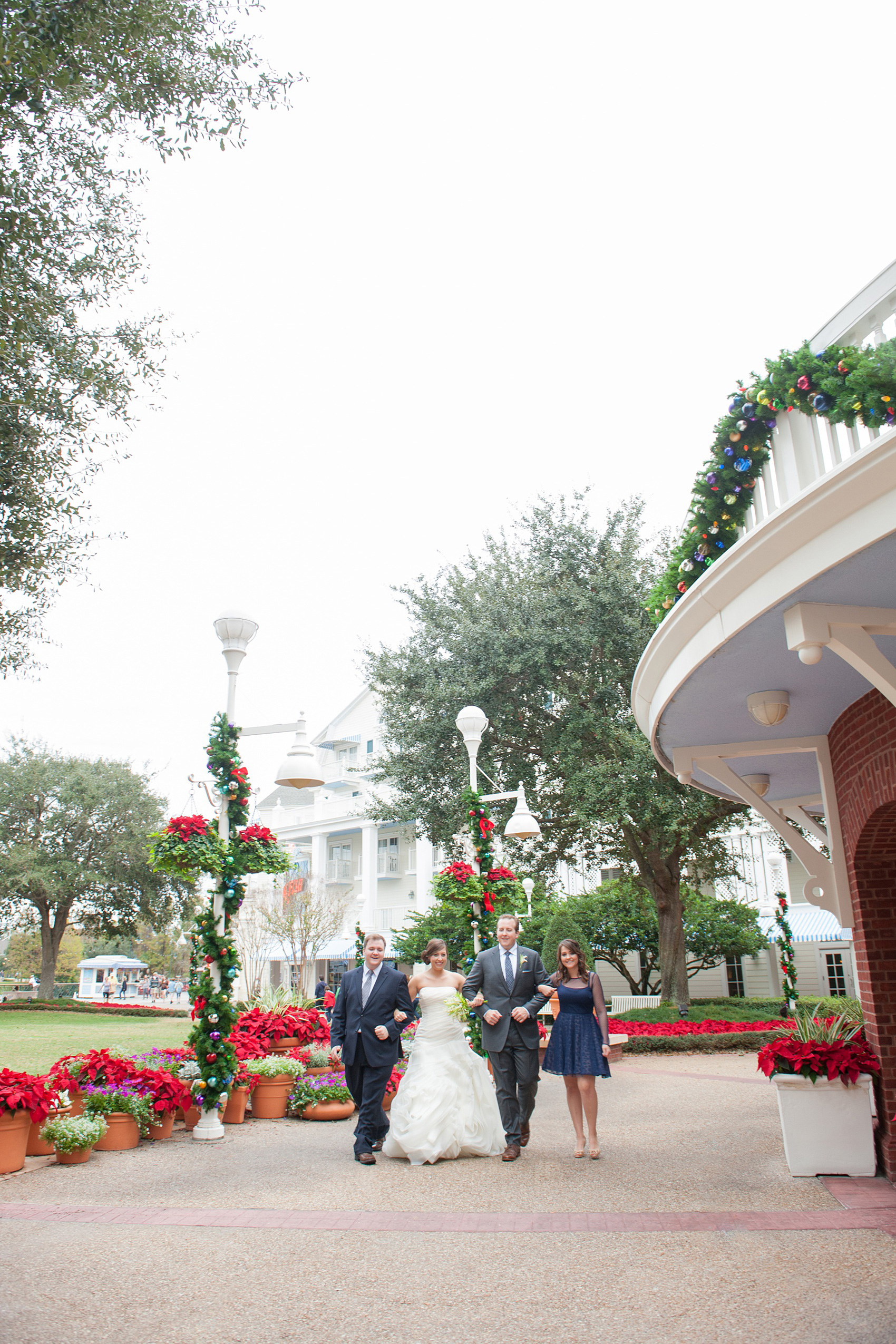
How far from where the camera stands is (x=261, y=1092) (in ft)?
31.8

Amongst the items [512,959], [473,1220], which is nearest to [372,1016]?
[512,959]

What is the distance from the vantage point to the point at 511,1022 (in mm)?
7504

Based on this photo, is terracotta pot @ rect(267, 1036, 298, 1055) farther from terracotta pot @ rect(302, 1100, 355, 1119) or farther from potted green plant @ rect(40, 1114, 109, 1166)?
potted green plant @ rect(40, 1114, 109, 1166)

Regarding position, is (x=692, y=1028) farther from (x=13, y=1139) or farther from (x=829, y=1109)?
(x=13, y=1139)

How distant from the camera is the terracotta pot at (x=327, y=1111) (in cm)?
955

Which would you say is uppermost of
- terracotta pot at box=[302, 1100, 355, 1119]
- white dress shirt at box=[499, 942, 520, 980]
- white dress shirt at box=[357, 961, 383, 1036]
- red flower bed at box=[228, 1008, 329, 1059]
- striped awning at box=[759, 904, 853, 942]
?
striped awning at box=[759, 904, 853, 942]

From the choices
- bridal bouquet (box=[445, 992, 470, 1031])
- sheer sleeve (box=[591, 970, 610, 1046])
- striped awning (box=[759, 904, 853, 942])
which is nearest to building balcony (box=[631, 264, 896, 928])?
sheer sleeve (box=[591, 970, 610, 1046])

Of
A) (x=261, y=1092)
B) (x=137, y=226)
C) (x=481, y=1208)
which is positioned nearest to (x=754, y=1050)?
(x=261, y=1092)

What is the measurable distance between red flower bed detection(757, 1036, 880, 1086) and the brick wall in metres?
0.09

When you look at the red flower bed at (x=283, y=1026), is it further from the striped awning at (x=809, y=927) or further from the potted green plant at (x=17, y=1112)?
the striped awning at (x=809, y=927)

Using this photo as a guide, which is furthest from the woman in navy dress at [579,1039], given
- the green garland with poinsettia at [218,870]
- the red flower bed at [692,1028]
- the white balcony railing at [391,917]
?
the white balcony railing at [391,917]

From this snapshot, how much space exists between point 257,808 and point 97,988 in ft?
120

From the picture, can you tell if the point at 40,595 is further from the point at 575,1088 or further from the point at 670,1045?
the point at 670,1045

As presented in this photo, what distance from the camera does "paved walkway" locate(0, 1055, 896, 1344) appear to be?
3.88 metres
